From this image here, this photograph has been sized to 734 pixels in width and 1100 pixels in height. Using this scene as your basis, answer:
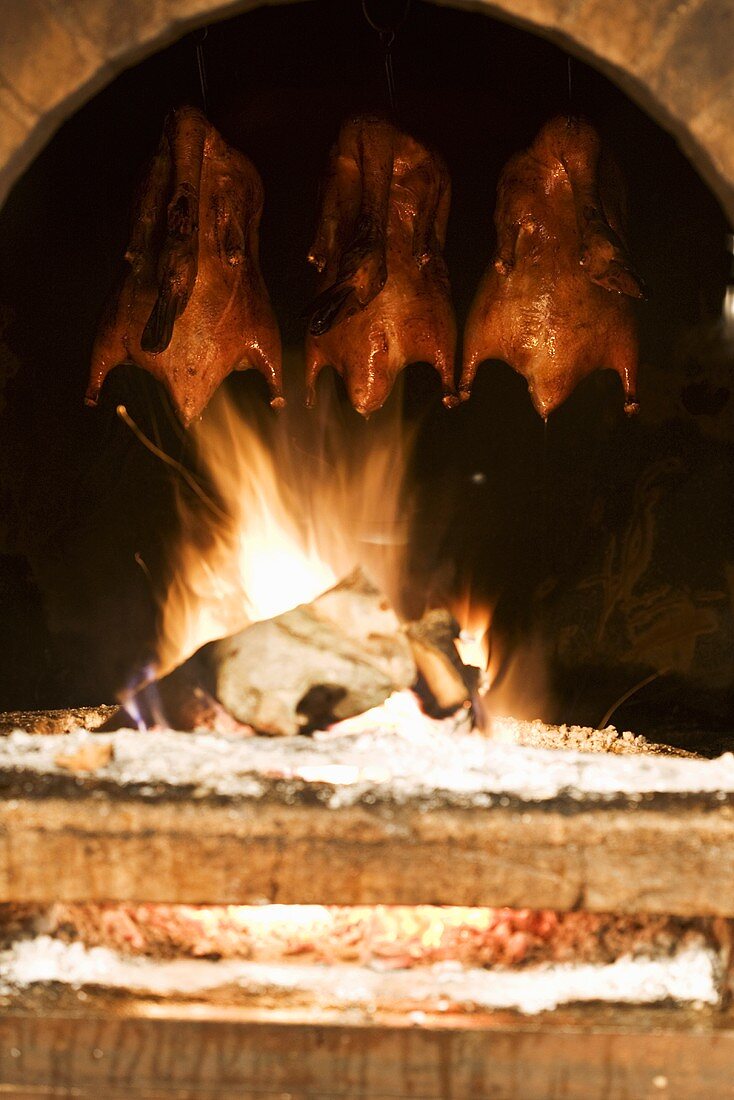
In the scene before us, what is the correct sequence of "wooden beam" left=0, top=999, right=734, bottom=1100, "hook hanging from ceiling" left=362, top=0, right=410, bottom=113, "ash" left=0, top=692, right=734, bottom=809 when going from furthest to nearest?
"hook hanging from ceiling" left=362, top=0, right=410, bottom=113
"ash" left=0, top=692, right=734, bottom=809
"wooden beam" left=0, top=999, right=734, bottom=1100

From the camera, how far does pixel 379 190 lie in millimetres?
2928

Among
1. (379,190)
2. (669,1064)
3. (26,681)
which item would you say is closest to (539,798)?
(669,1064)

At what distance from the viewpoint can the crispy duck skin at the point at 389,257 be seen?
2986 millimetres

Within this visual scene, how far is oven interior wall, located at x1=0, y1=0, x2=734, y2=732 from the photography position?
3412 millimetres

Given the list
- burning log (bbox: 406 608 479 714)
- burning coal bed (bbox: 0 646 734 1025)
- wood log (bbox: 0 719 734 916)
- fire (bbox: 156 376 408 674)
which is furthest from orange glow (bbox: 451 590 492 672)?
wood log (bbox: 0 719 734 916)

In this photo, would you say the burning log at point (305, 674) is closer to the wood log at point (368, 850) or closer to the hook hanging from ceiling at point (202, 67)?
the wood log at point (368, 850)

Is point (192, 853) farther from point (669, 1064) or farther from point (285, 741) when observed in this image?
point (669, 1064)

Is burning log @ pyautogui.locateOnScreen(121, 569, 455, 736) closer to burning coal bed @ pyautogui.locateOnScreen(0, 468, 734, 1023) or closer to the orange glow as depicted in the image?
burning coal bed @ pyautogui.locateOnScreen(0, 468, 734, 1023)

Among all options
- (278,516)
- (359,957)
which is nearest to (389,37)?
(278,516)

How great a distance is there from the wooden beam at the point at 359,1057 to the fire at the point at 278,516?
4.32 ft

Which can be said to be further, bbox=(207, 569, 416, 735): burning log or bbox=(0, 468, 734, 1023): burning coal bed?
bbox=(207, 569, 416, 735): burning log

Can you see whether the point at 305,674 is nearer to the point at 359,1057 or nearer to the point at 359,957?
the point at 359,957

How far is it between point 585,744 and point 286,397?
155 cm

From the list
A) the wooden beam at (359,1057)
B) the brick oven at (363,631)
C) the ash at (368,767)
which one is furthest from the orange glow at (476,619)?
the wooden beam at (359,1057)
